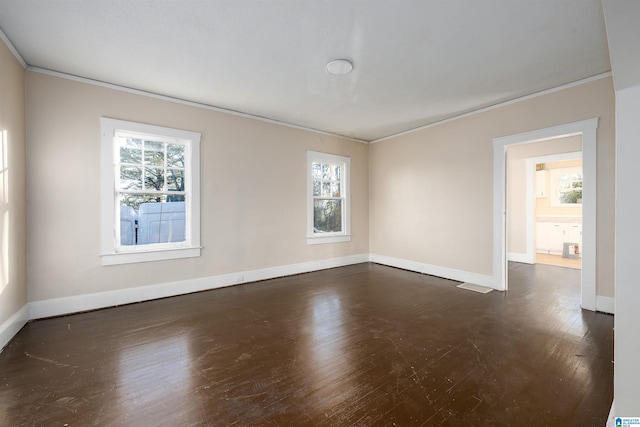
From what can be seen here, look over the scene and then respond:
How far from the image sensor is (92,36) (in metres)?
2.52

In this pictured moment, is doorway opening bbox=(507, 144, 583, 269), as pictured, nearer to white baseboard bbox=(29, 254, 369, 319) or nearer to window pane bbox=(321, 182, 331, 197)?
window pane bbox=(321, 182, 331, 197)

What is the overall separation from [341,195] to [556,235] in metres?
5.58

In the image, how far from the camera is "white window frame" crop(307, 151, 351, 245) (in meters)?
5.34

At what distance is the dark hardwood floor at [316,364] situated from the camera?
1.69 metres

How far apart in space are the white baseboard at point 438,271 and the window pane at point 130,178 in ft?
15.0

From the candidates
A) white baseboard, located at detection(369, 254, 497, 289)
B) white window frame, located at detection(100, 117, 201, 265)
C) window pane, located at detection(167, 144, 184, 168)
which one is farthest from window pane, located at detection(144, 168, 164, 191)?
white baseboard, located at detection(369, 254, 497, 289)

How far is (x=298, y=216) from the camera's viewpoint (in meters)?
5.19

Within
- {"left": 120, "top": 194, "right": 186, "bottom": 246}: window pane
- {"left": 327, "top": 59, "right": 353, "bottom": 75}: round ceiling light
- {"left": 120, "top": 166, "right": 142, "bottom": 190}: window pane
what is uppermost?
{"left": 327, "top": 59, "right": 353, "bottom": 75}: round ceiling light

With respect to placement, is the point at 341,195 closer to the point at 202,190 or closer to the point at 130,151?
the point at 202,190

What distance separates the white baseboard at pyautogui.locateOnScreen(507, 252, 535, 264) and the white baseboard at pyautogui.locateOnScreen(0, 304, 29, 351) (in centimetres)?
787

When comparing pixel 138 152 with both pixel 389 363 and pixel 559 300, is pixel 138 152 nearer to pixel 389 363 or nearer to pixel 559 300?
pixel 389 363

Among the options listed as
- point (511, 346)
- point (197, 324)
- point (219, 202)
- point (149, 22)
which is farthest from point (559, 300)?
point (149, 22)

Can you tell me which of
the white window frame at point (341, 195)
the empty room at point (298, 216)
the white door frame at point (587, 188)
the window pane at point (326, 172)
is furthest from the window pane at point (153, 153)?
the white door frame at point (587, 188)

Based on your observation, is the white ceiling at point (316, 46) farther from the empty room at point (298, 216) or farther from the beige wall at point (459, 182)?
the beige wall at point (459, 182)
